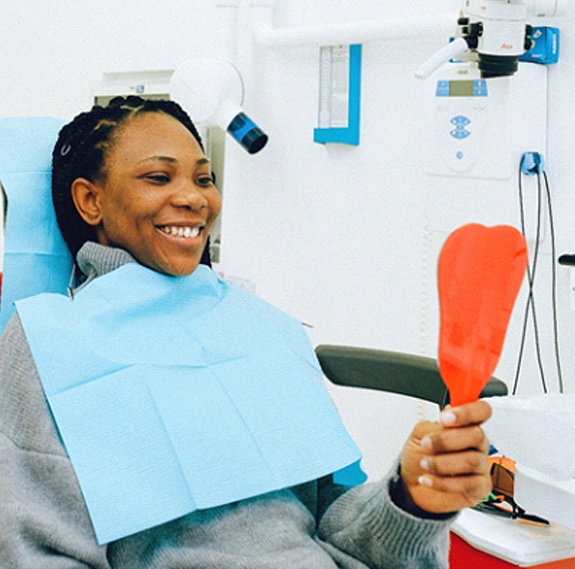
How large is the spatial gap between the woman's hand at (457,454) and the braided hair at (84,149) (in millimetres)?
777

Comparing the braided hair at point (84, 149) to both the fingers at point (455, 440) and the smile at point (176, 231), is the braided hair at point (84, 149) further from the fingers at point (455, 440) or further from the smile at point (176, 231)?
the fingers at point (455, 440)

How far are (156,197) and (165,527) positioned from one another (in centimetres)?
52

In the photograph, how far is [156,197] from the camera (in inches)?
58.5

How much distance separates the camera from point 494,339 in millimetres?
966

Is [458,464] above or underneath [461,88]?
underneath

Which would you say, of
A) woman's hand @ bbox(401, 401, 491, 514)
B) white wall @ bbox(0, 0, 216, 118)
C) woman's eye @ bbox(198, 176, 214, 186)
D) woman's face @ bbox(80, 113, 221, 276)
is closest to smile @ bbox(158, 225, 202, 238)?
woman's face @ bbox(80, 113, 221, 276)

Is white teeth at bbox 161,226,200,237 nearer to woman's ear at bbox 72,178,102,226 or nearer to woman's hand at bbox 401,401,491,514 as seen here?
woman's ear at bbox 72,178,102,226

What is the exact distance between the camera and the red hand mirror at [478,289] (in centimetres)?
95

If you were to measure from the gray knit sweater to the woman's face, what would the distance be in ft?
0.84

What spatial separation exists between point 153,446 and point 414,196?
1.25 m

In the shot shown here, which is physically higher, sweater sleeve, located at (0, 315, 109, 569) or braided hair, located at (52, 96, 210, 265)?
braided hair, located at (52, 96, 210, 265)

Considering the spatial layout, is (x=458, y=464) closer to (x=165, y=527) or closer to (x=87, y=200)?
→ (x=165, y=527)

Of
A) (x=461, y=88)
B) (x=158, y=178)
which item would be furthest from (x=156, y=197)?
(x=461, y=88)

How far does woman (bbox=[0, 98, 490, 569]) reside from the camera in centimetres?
117
